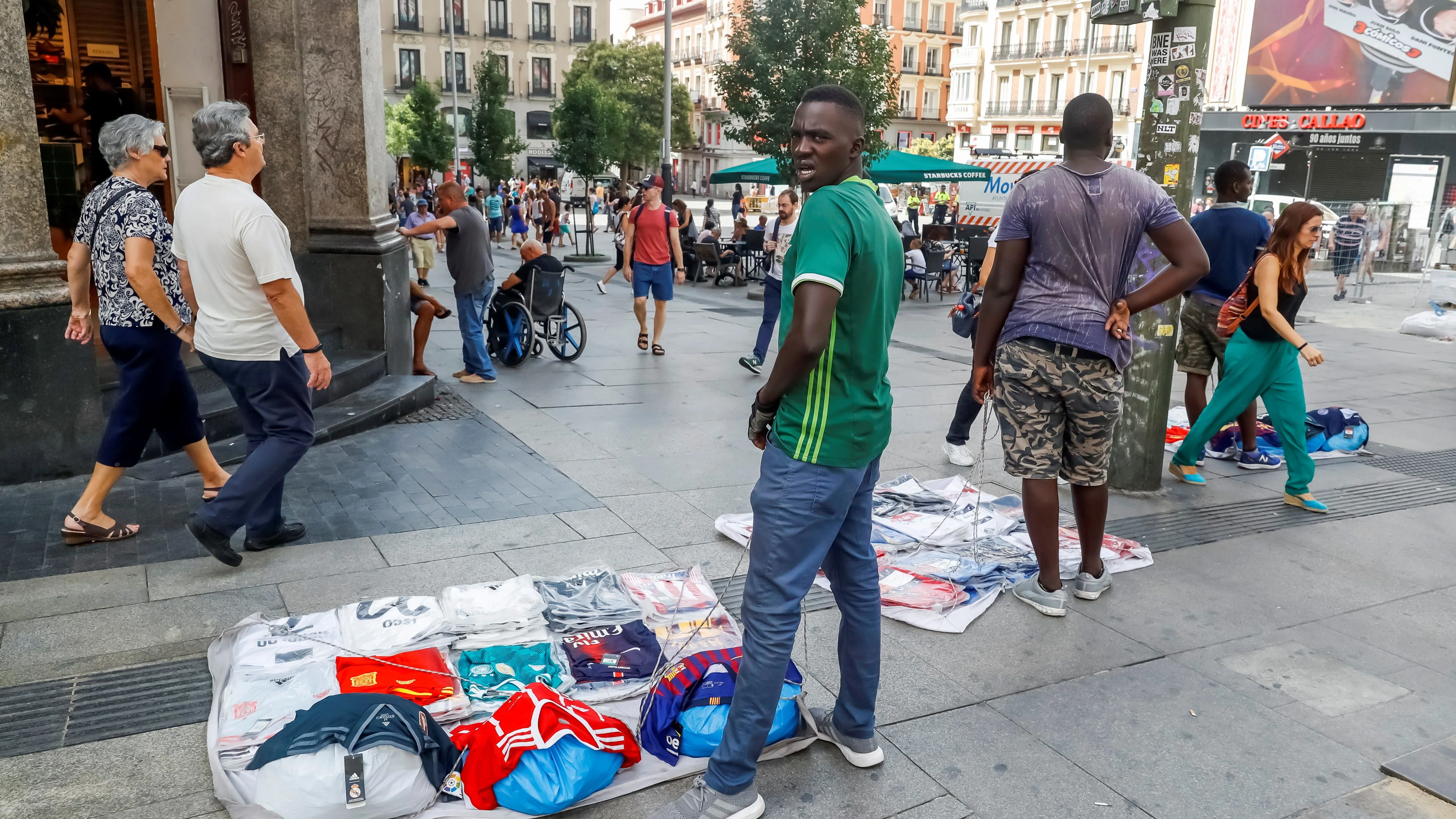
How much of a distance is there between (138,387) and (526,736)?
2893 millimetres

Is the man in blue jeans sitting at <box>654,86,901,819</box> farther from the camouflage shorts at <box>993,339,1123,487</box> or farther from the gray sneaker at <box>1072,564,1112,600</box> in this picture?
the gray sneaker at <box>1072,564,1112,600</box>

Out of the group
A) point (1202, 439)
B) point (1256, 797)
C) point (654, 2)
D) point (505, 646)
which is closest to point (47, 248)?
point (505, 646)

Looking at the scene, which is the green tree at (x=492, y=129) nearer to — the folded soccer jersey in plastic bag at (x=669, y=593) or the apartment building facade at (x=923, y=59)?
the folded soccer jersey in plastic bag at (x=669, y=593)

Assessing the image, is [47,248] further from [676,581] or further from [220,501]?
[676,581]

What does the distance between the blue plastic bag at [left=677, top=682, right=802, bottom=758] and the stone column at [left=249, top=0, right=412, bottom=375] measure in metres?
5.59

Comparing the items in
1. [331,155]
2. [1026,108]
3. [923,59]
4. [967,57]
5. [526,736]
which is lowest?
[526,736]

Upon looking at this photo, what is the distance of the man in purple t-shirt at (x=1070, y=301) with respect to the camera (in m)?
4.03

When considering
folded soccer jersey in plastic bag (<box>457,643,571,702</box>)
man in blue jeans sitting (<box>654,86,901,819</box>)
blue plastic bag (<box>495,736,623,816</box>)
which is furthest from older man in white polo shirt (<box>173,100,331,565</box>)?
man in blue jeans sitting (<box>654,86,901,819</box>)

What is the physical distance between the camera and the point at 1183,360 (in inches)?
277

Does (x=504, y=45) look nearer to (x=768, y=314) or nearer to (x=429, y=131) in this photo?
(x=429, y=131)

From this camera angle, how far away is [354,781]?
2699 millimetres

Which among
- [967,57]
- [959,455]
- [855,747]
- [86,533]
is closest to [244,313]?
[86,533]

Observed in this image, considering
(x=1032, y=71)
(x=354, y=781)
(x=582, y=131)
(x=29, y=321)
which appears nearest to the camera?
(x=354, y=781)

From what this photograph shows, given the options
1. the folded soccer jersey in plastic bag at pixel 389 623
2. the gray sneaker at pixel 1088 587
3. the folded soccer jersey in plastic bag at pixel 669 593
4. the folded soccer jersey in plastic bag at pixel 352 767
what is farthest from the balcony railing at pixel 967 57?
the folded soccer jersey in plastic bag at pixel 352 767
